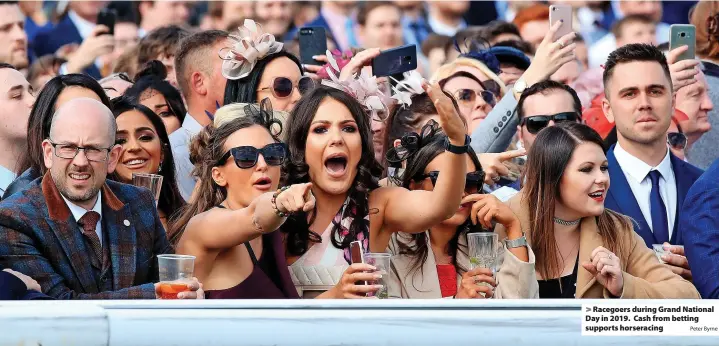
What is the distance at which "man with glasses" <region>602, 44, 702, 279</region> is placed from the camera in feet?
20.0

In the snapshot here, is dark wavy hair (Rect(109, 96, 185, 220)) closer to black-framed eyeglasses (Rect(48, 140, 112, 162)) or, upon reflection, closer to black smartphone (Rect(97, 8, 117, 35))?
black-framed eyeglasses (Rect(48, 140, 112, 162))

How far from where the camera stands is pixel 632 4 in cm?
1064

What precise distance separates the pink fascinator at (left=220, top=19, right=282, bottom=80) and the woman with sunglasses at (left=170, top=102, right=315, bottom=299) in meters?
0.76

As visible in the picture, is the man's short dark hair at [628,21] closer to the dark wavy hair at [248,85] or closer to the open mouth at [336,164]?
the dark wavy hair at [248,85]

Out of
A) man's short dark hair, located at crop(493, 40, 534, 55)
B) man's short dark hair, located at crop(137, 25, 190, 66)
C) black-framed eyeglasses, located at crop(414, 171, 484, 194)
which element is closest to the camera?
black-framed eyeglasses, located at crop(414, 171, 484, 194)

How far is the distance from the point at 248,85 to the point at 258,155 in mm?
1227

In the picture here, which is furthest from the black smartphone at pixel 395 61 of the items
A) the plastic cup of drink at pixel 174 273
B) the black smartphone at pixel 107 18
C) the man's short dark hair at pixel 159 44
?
the black smartphone at pixel 107 18

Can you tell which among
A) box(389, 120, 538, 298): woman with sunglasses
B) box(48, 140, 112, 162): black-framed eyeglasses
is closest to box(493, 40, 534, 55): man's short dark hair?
box(389, 120, 538, 298): woman with sunglasses

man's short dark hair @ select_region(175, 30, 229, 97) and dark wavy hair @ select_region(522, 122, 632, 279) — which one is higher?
man's short dark hair @ select_region(175, 30, 229, 97)

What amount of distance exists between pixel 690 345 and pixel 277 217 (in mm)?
1475

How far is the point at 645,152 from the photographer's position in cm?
629

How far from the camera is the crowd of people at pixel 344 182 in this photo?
4.70 meters

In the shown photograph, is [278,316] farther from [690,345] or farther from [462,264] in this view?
[462,264]

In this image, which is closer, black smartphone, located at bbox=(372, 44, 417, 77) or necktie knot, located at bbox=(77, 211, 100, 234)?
necktie knot, located at bbox=(77, 211, 100, 234)
